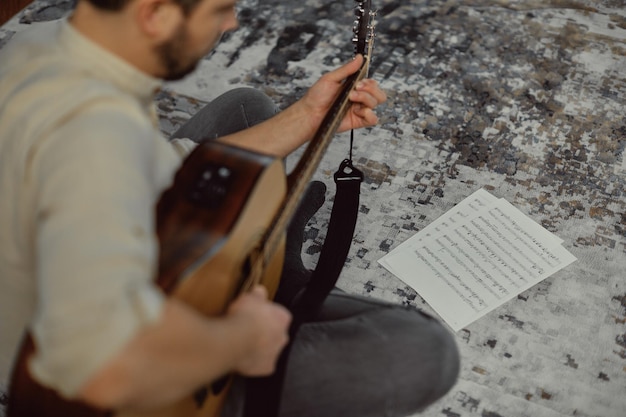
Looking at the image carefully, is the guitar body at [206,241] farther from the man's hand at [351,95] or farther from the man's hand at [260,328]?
the man's hand at [351,95]

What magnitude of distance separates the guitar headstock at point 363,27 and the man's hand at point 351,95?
30 millimetres

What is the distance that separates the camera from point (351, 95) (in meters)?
1.44

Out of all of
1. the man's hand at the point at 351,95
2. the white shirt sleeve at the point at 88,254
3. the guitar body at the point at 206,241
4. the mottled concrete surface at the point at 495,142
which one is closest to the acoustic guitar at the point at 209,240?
the guitar body at the point at 206,241

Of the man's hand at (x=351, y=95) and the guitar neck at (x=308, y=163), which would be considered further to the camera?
the man's hand at (x=351, y=95)

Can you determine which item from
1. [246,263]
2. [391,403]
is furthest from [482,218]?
[246,263]

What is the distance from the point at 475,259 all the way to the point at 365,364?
61 cm

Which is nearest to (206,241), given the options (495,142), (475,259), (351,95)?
(351,95)

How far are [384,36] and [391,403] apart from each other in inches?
58.3

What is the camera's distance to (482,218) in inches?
67.0

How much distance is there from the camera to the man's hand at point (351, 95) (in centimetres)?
143

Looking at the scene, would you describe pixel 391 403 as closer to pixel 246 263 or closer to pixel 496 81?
pixel 246 263

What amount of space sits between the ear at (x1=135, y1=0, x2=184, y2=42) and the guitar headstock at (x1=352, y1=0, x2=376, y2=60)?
55 centimetres

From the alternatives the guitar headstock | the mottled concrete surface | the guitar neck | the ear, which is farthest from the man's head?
the mottled concrete surface

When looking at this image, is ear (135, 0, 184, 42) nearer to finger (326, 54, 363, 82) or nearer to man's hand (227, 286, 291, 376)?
man's hand (227, 286, 291, 376)
